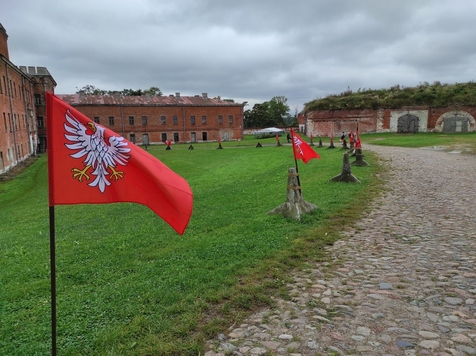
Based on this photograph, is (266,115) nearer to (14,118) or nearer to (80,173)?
(14,118)

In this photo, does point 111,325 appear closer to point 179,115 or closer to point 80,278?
point 80,278

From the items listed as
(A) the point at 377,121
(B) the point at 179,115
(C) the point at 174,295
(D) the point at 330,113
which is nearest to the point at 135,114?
(B) the point at 179,115

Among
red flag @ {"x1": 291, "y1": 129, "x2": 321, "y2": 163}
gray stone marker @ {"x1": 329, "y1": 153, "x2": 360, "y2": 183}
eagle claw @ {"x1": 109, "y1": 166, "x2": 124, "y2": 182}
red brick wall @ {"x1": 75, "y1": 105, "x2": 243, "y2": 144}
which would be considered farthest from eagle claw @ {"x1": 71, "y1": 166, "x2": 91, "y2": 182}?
red brick wall @ {"x1": 75, "y1": 105, "x2": 243, "y2": 144}

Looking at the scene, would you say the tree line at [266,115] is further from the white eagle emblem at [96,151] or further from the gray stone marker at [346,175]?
the white eagle emblem at [96,151]

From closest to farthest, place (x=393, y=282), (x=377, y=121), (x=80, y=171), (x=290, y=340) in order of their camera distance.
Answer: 1. (x=80, y=171)
2. (x=290, y=340)
3. (x=393, y=282)
4. (x=377, y=121)

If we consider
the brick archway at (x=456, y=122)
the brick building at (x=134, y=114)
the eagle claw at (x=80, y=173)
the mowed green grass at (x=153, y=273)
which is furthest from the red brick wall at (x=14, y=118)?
the brick archway at (x=456, y=122)

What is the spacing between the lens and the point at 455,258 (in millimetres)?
5016

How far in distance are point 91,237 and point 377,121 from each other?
128 feet

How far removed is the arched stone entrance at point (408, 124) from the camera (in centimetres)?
3878

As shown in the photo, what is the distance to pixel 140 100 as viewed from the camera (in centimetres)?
5450

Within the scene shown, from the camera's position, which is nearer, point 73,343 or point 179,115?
point 73,343

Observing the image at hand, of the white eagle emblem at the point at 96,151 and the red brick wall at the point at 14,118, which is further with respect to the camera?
the red brick wall at the point at 14,118

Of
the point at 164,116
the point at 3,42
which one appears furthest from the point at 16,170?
the point at 164,116

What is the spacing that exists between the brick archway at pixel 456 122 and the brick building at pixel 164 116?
99.9 feet
